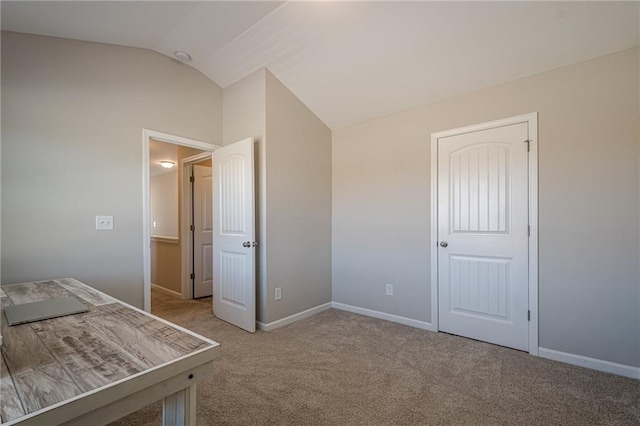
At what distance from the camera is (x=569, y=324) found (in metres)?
2.32

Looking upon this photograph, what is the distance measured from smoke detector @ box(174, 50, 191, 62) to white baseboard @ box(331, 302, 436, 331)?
3.16 meters

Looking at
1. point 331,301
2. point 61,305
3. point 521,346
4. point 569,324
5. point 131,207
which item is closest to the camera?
point 61,305

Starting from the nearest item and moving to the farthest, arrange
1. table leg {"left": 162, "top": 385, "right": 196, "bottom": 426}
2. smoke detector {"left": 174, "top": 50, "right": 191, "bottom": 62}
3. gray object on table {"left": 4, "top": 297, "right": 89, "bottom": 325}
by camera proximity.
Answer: table leg {"left": 162, "top": 385, "right": 196, "bottom": 426} < gray object on table {"left": 4, "top": 297, "right": 89, "bottom": 325} < smoke detector {"left": 174, "top": 50, "right": 191, "bottom": 62}

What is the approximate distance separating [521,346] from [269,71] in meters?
3.42

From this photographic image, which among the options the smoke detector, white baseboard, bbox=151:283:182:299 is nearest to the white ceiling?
the smoke detector

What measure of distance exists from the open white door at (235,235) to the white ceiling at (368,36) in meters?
0.92

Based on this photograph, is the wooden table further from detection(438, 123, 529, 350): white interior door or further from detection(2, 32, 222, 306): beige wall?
detection(438, 123, 529, 350): white interior door

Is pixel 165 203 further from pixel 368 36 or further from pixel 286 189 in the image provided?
pixel 368 36

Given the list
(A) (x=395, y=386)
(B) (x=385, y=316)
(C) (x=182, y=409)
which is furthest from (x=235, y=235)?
(C) (x=182, y=409)

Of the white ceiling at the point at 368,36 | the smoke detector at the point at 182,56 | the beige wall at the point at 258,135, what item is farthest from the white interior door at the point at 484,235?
the smoke detector at the point at 182,56

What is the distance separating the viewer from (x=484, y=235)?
272 cm

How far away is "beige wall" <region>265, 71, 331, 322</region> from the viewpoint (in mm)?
3102

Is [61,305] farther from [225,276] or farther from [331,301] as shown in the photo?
[331,301]

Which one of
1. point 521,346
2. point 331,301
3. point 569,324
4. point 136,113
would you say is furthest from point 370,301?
point 136,113
